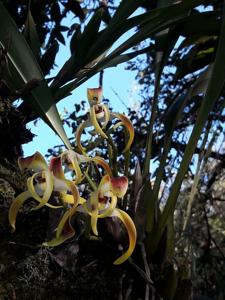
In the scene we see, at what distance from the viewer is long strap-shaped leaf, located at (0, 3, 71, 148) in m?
0.78

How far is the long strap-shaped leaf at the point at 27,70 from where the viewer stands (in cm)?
78

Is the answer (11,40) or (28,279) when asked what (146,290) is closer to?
(28,279)

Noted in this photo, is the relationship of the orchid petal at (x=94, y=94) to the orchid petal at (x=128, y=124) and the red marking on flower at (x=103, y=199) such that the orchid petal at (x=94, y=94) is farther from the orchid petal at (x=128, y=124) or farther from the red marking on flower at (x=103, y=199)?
the red marking on flower at (x=103, y=199)

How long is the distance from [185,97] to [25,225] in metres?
0.51

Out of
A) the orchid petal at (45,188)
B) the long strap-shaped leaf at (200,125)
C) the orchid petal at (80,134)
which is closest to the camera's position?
the orchid petal at (45,188)

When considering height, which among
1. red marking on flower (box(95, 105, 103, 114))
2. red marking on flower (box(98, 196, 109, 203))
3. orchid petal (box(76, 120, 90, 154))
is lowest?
red marking on flower (box(98, 196, 109, 203))

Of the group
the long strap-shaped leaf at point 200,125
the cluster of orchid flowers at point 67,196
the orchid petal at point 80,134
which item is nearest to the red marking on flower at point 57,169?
the cluster of orchid flowers at point 67,196

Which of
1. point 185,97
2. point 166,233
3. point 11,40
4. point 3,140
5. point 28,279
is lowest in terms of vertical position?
point 28,279

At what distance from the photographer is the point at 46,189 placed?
1.84 ft

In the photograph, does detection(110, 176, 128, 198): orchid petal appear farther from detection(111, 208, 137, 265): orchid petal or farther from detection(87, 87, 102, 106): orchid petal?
detection(87, 87, 102, 106): orchid petal

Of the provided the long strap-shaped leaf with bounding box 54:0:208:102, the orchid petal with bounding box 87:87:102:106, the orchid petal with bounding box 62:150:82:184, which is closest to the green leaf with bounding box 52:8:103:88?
the long strap-shaped leaf with bounding box 54:0:208:102

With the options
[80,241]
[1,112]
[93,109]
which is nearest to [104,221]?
[80,241]

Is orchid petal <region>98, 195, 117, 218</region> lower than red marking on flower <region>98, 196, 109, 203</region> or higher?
lower

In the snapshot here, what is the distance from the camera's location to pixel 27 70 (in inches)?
31.6
